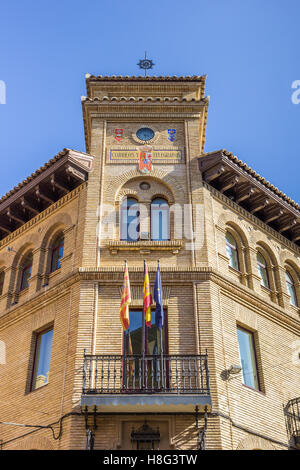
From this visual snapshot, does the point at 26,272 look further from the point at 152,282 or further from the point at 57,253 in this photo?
the point at 152,282

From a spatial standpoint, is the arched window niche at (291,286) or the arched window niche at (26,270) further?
the arched window niche at (291,286)

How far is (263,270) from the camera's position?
16828 millimetres

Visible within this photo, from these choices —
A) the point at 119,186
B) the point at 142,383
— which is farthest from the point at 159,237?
the point at 142,383

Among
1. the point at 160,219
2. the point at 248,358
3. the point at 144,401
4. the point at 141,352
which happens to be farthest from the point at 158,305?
the point at 160,219

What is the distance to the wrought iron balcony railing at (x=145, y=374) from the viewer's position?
39.9 feet

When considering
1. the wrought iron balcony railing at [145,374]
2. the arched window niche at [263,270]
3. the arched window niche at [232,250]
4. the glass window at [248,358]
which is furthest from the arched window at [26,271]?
the arched window niche at [263,270]

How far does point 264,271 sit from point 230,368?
436cm

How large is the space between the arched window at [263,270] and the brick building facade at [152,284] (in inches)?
3.9

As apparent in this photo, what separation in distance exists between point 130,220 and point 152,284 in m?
2.05

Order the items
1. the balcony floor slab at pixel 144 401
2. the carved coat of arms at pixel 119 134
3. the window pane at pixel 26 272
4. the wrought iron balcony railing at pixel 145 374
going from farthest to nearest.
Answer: the carved coat of arms at pixel 119 134
the window pane at pixel 26 272
the wrought iron balcony railing at pixel 145 374
the balcony floor slab at pixel 144 401

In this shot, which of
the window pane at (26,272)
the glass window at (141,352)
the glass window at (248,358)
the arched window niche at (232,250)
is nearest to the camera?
the glass window at (141,352)

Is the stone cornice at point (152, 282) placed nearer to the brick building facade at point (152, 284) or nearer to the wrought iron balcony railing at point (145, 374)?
the brick building facade at point (152, 284)
